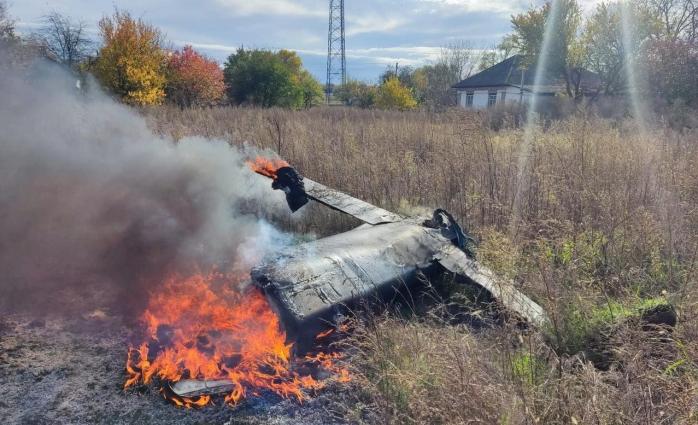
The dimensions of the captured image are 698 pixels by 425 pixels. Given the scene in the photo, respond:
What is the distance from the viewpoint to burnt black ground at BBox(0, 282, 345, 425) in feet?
9.06

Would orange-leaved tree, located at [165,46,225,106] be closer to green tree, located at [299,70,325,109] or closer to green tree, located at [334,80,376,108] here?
green tree, located at [299,70,325,109]

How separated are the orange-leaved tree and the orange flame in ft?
63.2

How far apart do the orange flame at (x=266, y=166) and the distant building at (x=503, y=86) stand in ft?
95.8

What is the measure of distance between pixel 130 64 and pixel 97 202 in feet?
59.7

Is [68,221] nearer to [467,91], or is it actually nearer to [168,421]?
[168,421]

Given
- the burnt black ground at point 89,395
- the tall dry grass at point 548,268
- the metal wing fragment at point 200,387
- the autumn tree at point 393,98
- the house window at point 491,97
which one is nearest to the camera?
the tall dry grass at point 548,268

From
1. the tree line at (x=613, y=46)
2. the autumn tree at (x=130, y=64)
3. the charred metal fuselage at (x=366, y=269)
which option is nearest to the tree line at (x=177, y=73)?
the autumn tree at (x=130, y=64)

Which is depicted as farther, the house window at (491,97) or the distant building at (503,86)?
the house window at (491,97)

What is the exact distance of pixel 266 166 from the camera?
4977mm

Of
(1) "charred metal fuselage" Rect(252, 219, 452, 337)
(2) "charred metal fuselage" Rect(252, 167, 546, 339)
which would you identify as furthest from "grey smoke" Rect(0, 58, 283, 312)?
(1) "charred metal fuselage" Rect(252, 219, 452, 337)

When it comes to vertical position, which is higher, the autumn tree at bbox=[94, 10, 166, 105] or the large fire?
the autumn tree at bbox=[94, 10, 166, 105]

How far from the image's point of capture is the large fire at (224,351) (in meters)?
3.07

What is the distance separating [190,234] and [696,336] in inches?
189

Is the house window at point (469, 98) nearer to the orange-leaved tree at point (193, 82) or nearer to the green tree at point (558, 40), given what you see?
the green tree at point (558, 40)
